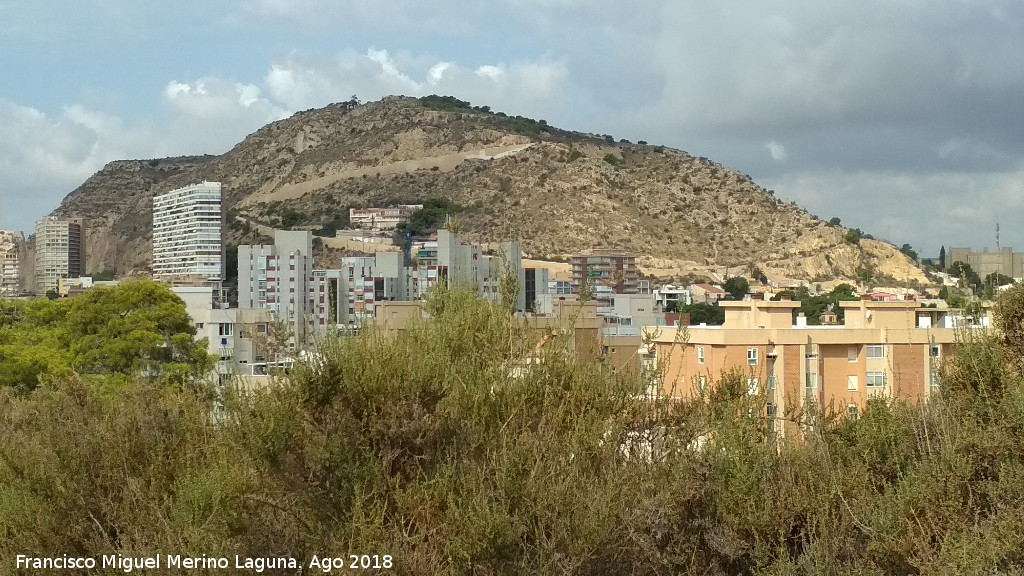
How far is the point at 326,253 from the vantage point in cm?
8338

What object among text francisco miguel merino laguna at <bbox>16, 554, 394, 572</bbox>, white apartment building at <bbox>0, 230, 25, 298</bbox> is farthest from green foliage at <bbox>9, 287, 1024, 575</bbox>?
white apartment building at <bbox>0, 230, 25, 298</bbox>

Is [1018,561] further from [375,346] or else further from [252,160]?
[252,160]

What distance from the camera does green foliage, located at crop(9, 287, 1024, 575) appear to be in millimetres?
5246

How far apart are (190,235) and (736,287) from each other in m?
48.7

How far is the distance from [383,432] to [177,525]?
1.37 m

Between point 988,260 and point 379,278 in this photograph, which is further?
point 379,278

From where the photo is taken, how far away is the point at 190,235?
8819 cm

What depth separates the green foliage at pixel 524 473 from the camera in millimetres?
5246

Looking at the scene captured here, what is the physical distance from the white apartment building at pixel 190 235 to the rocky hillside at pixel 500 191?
634 centimetres

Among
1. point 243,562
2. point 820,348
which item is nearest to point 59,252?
point 820,348

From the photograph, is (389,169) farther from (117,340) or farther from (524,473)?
(524,473)

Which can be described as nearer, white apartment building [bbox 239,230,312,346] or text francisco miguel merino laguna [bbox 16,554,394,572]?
text francisco miguel merino laguna [bbox 16,554,394,572]

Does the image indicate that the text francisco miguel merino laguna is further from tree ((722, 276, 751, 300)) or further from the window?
tree ((722, 276, 751, 300))

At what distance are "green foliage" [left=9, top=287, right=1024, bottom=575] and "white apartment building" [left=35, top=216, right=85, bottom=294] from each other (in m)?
113
